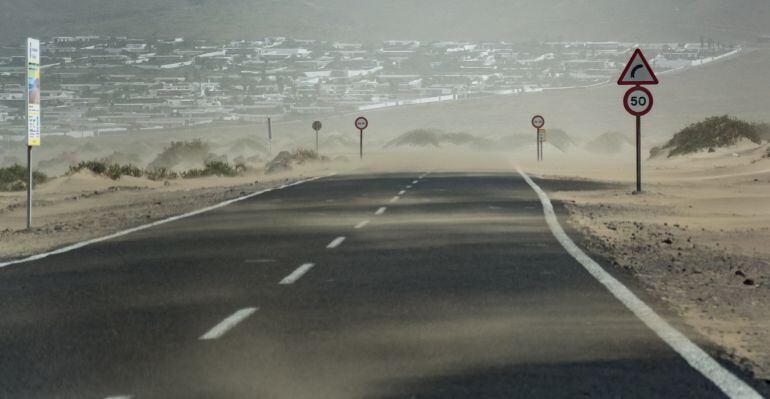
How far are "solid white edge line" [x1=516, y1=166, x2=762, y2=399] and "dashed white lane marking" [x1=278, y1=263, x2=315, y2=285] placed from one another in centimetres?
330

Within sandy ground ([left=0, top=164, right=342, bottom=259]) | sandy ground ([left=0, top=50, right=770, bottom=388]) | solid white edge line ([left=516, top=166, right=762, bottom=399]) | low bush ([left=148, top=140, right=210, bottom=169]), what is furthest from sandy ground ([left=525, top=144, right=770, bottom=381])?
low bush ([left=148, top=140, right=210, bottom=169])

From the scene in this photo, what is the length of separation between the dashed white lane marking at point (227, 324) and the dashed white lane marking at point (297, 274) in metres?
2.34

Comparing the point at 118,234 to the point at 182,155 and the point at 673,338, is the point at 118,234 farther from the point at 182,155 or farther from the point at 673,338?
the point at 182,155

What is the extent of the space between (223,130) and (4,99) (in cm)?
3376

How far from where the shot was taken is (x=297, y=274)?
1528 centimetres

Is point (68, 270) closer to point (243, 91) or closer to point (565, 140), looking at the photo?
point (565, 140)

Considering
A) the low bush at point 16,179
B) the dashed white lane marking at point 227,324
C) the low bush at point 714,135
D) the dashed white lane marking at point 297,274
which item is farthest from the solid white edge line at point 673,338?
the low bush at point 714,135

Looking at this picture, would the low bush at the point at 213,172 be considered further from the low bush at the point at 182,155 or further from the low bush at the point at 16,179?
the low bush at the point at 182,155

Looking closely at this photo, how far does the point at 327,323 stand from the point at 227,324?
852 mm

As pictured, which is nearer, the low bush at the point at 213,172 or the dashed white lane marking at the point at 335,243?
the dashed white lane marking at the point at 335,243

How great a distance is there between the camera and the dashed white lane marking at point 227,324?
34.8 feet

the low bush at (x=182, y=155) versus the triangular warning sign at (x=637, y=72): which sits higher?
the low bush at (x=182, y=155)

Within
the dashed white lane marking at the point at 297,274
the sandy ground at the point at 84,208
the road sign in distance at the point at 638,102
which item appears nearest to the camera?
the dashed white lane marking at the point at 297,274

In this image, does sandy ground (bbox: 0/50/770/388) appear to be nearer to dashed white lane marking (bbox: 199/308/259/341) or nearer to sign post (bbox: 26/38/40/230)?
sign post (bbox: 26/38/40/230)
